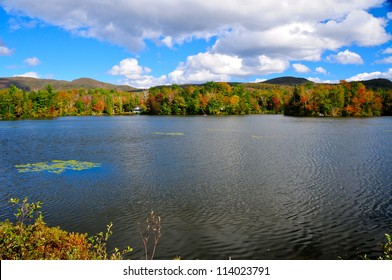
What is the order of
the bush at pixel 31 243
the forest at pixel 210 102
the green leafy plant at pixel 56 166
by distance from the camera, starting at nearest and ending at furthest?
the bush at pixel 31 243
the green leafy plant at pixel 56 166
the forest at pixel 210 102

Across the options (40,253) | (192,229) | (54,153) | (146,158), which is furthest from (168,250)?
(54,153)

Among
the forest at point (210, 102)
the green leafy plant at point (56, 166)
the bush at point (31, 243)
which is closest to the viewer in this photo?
the bush at point (31, 243)

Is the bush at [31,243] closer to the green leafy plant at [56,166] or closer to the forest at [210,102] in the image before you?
the green leafy plant at [56,166]

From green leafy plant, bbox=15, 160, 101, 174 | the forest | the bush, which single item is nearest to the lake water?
green leafy plant, bbox=15, 160, 101, 174

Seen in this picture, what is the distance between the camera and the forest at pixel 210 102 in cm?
13462

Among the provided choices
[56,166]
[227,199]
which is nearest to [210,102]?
[56,166]

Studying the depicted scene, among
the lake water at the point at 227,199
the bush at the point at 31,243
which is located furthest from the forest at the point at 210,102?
the bush at the point at 31,243

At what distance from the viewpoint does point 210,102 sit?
160m

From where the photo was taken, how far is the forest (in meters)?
135

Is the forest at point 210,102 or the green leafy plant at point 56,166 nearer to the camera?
the green leafy plant at point 56,166

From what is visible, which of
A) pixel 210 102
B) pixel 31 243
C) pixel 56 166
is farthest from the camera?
pixel 210 102

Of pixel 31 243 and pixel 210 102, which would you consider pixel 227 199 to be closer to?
pixel 31 243

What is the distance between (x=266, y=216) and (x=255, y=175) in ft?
32.4

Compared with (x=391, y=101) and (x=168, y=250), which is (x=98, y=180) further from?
(x=391, y=101)
